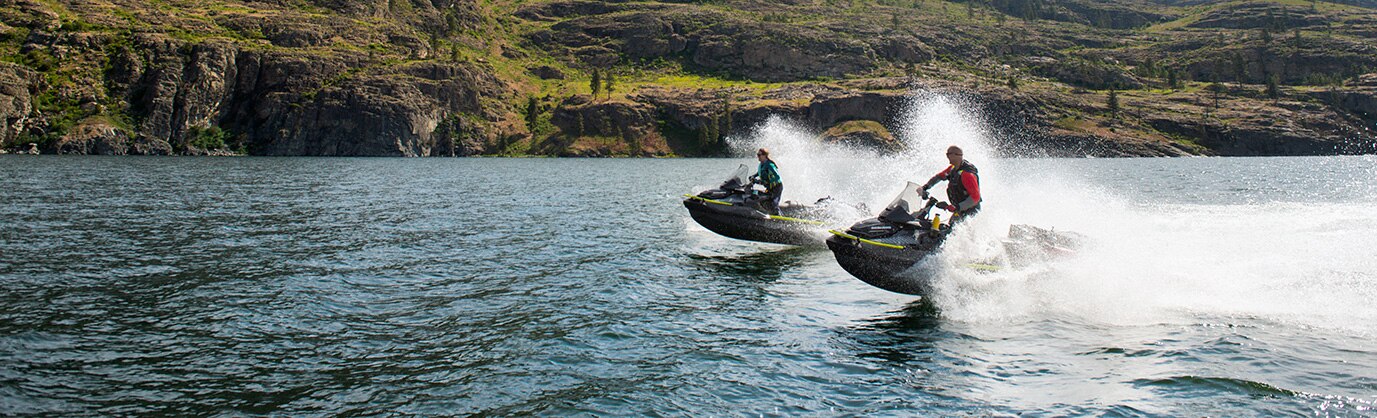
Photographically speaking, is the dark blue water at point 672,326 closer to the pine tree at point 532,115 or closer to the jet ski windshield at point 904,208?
the jet ski windshield at point 904,208

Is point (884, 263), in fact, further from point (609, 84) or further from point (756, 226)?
point (609, 84)

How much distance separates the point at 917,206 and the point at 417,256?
13257 millimetres

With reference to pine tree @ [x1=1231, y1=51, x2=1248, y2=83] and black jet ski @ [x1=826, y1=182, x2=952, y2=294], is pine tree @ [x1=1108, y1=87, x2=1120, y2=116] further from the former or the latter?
black jet ski @ [x1=826, y1=182, x2=952, y2=294]

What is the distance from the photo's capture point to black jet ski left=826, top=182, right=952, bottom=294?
48.4ft

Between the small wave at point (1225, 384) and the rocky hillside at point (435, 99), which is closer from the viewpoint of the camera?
the small wave at point (1225, 384)

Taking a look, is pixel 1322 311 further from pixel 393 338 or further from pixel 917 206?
pixel 393 338

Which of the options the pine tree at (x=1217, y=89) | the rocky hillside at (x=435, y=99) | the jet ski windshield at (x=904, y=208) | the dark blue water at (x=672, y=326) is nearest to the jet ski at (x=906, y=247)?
the jet ski windshield at (x=904, y=208)

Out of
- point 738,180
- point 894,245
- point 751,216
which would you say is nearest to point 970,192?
point 894,245

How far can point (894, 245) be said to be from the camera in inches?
582

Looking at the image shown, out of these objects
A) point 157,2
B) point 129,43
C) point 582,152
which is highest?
point 157,2

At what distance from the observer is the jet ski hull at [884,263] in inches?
580

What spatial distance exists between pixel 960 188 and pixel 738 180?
9.69 metres

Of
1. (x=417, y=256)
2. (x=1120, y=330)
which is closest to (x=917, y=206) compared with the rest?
(x=1120, y=330)

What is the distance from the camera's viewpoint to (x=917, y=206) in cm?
1625
